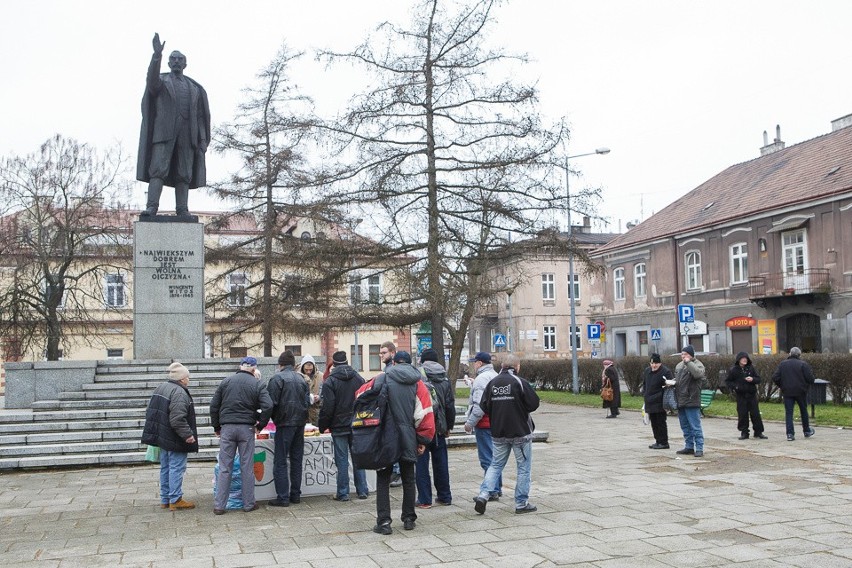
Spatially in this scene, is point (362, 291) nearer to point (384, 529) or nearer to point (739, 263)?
point (384, 529)

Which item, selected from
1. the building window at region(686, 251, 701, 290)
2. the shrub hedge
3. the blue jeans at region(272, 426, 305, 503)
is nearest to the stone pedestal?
the blue jeans at region(272, 426, 305, 503)

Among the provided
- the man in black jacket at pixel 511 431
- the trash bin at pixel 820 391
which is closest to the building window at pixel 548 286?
the trash bin at pixel 820 391

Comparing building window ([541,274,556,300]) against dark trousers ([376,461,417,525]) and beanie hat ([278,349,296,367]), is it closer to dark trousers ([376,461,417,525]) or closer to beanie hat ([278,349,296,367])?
beanie hat ([278,349,296,367])

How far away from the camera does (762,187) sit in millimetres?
39438

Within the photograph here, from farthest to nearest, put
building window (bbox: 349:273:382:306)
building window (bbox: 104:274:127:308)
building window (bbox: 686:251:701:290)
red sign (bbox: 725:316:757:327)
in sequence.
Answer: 1. building window (bbox: 686:251:701:290)
2. building window (bbox: 104:274:127:308)
3. red sign (bbox: 725:316:757:327)
4. building window (bbox: 349:273:382:306)

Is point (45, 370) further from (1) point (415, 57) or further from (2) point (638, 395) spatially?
(2) point (638, 395)

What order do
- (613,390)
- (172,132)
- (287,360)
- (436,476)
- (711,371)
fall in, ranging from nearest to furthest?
(436,476) < (287,360) < (172,132) < (613,390) < (711,371)

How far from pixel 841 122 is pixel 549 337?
27.8 meters

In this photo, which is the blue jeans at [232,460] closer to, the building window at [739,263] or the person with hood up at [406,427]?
the person with hood up at [406,427]

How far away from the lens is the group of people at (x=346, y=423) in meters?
8.31

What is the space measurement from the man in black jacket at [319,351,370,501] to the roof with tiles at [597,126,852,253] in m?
28.3

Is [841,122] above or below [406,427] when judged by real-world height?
above

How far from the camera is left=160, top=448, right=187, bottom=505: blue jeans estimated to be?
9.35 meters

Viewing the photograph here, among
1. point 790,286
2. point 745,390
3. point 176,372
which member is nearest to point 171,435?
point 176,372
